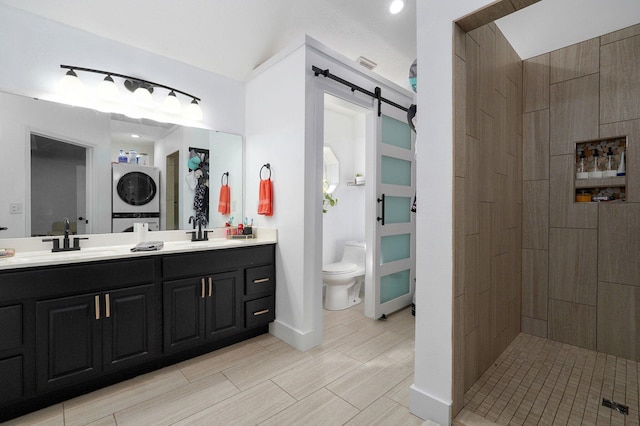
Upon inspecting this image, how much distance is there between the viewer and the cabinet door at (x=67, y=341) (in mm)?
1604

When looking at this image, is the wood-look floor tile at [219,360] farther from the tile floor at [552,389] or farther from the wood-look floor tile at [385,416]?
the tile floor at [552,389]

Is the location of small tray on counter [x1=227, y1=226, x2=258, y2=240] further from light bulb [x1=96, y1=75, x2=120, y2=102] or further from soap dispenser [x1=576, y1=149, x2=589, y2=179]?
soap dispenser [x1=576, y1=149, x2=589, y2=179]

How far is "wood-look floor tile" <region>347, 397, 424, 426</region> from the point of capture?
5.06 feet

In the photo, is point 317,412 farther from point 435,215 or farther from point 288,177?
point 288,177

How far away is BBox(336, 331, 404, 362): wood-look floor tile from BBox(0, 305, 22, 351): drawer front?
200cm

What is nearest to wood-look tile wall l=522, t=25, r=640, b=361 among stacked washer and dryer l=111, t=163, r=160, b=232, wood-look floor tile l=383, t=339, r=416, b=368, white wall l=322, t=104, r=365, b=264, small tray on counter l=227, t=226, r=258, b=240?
wood-look floor tile l=383, t=339, r=416, b=368

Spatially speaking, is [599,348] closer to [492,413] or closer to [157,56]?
[492,413]

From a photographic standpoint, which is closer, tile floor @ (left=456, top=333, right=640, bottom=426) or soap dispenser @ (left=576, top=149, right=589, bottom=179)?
tile floor @ (left=456, top=333, right=640, bottom=426)

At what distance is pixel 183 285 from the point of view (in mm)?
2109

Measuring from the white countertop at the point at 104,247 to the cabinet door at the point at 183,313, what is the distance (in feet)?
0.86

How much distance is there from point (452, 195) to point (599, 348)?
191cm

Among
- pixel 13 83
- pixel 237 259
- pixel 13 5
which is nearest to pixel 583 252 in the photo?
pixel 237 259

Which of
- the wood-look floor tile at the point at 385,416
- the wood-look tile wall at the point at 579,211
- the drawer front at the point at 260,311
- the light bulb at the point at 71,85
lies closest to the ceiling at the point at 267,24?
the wood-look tile wall at the point at 579,211

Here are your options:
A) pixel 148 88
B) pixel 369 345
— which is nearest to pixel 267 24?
pixel 148 88
